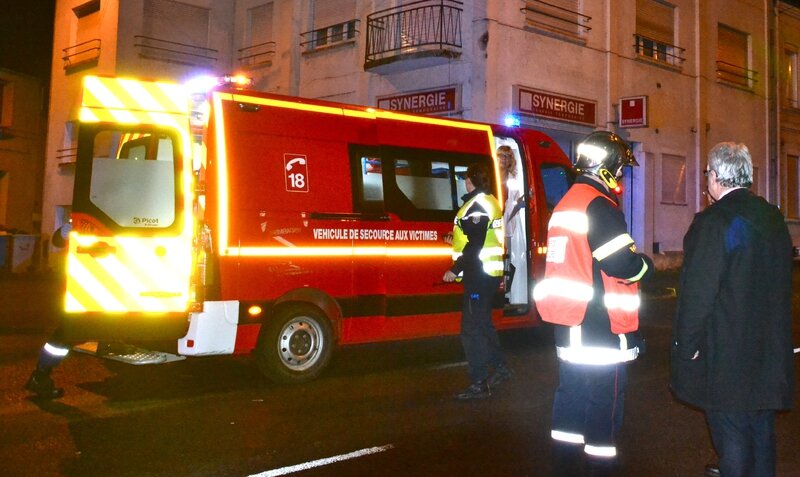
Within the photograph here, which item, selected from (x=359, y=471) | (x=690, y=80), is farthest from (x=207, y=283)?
(x=690, y=80)

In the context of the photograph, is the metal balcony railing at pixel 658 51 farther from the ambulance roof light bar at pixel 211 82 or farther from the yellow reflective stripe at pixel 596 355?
the yellow reflective stripe at pixel 596 355

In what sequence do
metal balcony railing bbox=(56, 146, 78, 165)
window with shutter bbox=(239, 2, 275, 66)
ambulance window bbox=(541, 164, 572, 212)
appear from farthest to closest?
1. metal balcony railing bbox=(56, 146, 78, 165)
2. window with shutter bbox=(239, 2, 275, 66)
3. ambulance window bbox=(541, 164, 572, 212)

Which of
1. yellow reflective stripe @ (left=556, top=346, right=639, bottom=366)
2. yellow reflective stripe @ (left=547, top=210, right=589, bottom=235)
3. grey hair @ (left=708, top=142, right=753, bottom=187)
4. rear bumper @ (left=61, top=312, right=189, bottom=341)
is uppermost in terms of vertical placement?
grey hair @ (left=708, top=142, right=753, bottom=187)

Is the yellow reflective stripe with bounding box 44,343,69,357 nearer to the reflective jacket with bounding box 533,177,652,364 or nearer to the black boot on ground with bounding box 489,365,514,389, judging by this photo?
the black boot on ground with bounding box 489,365,514,389

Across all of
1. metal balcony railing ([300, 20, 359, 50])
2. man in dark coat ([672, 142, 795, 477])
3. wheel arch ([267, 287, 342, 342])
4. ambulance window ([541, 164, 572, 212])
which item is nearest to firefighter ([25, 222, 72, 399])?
wheel arch ([267, 287, 342, 342])

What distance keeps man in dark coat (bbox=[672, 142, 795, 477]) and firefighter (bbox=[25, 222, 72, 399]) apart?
4917 mm

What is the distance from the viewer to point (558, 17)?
16422mm

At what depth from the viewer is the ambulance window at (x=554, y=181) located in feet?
29.0

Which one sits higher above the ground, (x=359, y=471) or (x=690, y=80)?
(x=690, y=80)

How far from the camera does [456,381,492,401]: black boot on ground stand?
6141mm

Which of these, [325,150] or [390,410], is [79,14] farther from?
[390,410]

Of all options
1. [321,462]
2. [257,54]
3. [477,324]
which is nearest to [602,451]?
[321,462]

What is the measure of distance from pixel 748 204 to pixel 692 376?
775 millimetres

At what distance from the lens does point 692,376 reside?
3.17m
